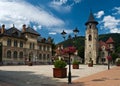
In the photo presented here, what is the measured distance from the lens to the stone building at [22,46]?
53.1 m

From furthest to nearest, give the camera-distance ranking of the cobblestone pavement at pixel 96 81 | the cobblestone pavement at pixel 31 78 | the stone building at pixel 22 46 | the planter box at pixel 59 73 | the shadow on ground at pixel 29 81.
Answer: the stone building at pixel 22 46, the planter box at pixel 59 73, the cobblestone pavement at pixel 96 81, the cobblestone pavement at pixel 31 78, the shadow on ground at pixel 29 81

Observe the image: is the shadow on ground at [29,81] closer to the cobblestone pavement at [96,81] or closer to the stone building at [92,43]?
the cobblestone pavement at [96,81]

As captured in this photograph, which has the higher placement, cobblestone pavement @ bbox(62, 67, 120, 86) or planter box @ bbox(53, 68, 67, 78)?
planter box @ bbox(53, 68, 67, 78)

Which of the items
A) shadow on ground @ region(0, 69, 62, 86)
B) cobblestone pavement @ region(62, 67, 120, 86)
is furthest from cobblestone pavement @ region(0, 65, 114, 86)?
cobblestone pavement @ region(62, 67, 120, 86)

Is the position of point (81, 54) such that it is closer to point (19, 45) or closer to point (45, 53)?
point (45, 53)

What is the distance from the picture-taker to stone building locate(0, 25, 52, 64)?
53131mm

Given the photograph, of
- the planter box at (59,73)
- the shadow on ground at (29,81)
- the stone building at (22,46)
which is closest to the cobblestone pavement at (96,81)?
the shadow on ground at (29,81)

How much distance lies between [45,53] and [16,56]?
13.0 metres

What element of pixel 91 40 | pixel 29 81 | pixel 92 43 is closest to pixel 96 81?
pixel 29 81

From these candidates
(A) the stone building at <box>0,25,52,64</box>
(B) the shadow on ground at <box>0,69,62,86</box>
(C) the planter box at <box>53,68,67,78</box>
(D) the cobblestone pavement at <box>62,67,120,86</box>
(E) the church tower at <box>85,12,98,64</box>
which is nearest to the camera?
(B) the shadow on ground at <box>0,69,62,86</box>

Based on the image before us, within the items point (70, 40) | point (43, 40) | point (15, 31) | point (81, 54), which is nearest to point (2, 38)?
point (15, 31)

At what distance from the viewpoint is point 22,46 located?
5872 cm

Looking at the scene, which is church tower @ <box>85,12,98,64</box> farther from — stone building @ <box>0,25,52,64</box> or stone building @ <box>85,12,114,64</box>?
stone building @ <box>0,25,52,64</box>

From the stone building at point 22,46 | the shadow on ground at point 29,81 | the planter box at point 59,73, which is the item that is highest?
the stone building at point 22,46
